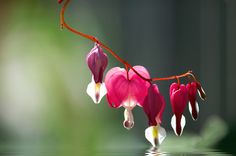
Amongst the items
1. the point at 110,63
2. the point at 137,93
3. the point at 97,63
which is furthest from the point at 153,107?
the point at 110,63

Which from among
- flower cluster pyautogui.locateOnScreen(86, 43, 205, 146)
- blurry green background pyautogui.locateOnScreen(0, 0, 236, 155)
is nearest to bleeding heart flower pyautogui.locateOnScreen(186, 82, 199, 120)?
flower cluster pyautogui.locateOnScreen(86, 43, 205, 146)

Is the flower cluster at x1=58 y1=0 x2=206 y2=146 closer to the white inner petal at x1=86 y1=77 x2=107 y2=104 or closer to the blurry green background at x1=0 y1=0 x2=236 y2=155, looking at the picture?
the white inner petal at x1=86 y1=77 x2=107 y2=104

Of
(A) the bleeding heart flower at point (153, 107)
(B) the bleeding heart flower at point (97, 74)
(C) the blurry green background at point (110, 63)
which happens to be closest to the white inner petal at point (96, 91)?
(B) the bleeding heart flower at point (97, 74)

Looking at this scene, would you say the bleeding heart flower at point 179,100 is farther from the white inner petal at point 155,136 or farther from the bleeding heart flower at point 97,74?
the bleeding heart flower at point 97,74

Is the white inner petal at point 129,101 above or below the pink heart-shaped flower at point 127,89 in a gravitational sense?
below

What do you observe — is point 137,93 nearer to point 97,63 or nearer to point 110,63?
point 97,63

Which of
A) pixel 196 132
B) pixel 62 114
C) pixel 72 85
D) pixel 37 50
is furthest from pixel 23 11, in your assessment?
pixel 196 132

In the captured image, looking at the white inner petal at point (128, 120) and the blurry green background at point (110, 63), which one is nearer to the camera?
the white inner petal at point (128, 120)
